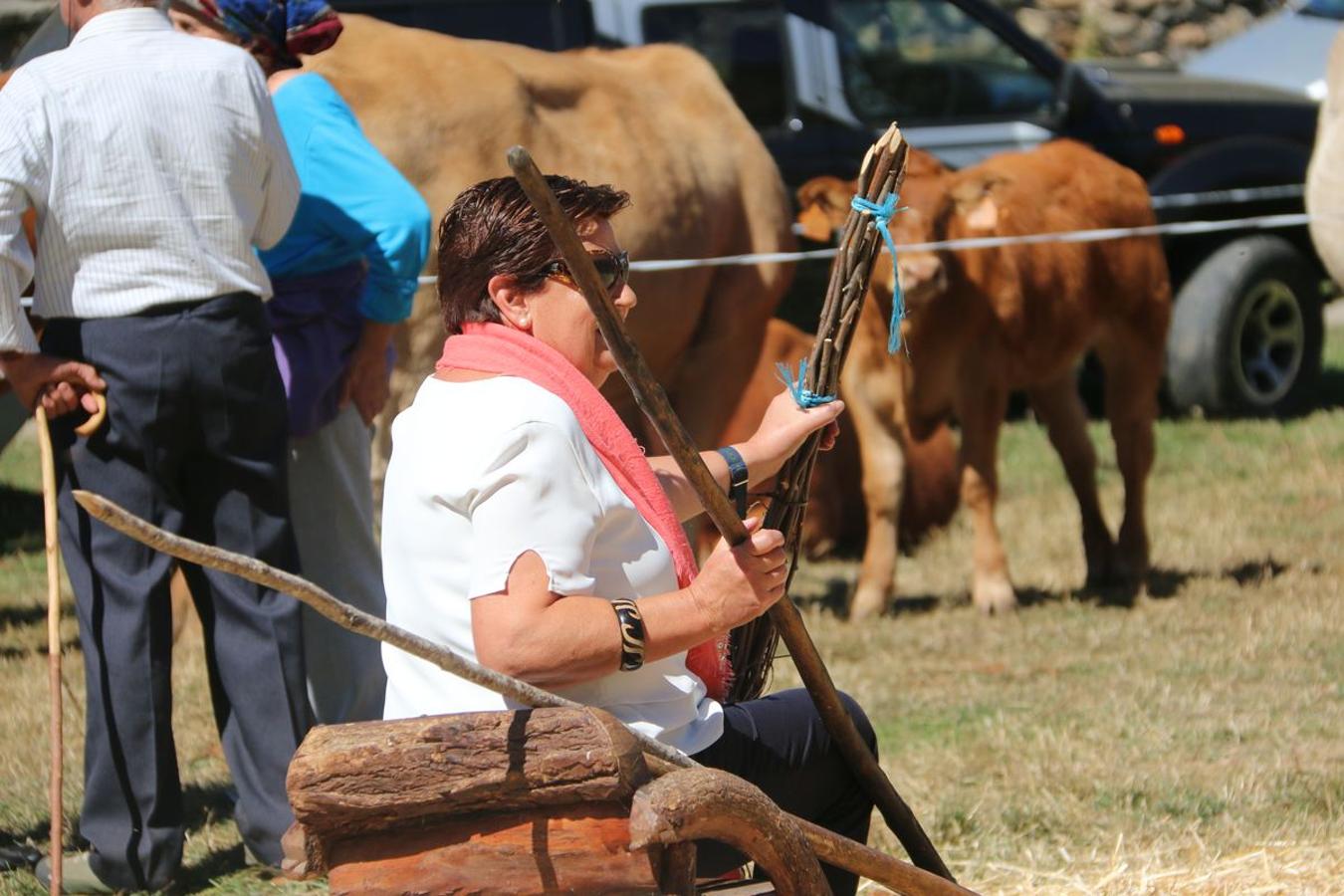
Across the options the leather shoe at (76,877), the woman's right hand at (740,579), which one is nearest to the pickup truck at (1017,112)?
the leather shoe at (76,877)

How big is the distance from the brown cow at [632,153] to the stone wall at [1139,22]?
12.1 metres

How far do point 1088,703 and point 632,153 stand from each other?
8.73ft

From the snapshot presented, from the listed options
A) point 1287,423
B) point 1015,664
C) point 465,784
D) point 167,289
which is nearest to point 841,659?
point 1015,664

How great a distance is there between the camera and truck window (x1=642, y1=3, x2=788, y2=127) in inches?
372

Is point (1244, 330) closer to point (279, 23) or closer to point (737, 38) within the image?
point (737, 38)

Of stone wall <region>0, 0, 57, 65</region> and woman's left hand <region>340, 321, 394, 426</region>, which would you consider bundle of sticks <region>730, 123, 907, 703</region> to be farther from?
stone wall <region>0, 0, 57, 65</region>

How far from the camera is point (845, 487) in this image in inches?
339

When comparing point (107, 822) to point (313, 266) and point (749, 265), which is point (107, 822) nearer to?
point (313, 266)

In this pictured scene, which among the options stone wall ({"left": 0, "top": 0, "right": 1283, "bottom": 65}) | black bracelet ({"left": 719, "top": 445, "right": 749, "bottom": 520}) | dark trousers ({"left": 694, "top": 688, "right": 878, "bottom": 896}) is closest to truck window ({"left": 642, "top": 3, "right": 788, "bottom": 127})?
black bracelet ({"left": 719, "top": 445, "right": 749, "bottom": 520})

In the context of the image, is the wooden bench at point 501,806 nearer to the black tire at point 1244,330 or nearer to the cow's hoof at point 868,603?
the cow's hoof at point 868,603

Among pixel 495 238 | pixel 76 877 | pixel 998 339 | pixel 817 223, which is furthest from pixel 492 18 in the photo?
pixel 495 238

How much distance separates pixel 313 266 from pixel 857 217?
1957 mm

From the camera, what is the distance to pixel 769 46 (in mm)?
9500

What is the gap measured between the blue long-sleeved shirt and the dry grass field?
141 centimetres
